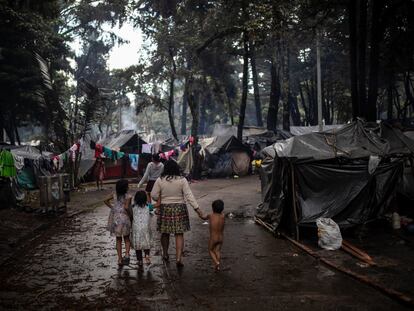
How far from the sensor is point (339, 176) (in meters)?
9.25

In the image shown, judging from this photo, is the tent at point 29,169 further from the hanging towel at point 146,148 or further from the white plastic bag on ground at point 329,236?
the hanging towel at point 146,148

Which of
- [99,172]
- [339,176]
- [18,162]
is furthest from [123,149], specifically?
[339,176]

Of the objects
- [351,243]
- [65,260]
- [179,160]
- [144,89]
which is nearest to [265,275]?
[351,243]

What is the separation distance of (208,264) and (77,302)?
2.54 metres

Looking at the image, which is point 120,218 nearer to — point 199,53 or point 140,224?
point 140,224

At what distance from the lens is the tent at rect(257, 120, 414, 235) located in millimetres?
9078

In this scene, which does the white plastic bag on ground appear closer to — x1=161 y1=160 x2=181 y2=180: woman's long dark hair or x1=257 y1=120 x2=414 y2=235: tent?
x1=257 y1=120 x2=414 y2=235: tent

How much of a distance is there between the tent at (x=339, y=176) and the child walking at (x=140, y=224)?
367 centimetres

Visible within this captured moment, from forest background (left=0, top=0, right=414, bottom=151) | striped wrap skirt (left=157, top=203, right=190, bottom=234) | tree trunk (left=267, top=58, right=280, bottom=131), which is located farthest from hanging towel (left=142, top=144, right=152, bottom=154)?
striped wrap skirt (left=157, top=203, right=190, bottom=234)

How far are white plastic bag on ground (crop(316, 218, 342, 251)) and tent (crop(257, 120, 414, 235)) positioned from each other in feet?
2.57

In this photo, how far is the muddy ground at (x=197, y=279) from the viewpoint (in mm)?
5250

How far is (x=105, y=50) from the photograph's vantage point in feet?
129

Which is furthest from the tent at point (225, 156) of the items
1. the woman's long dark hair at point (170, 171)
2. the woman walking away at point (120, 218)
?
the woman walking away at point (120, 218)

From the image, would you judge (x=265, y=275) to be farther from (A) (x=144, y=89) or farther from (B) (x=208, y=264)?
(A) (x=144, y=89)
